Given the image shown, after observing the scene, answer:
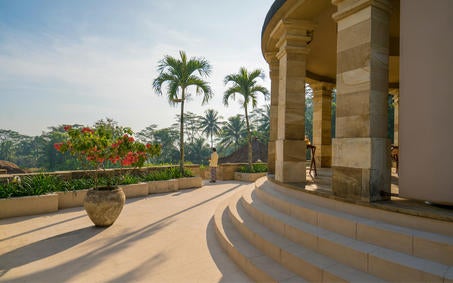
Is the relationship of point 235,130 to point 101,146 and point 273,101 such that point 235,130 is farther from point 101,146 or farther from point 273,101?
point 101,146

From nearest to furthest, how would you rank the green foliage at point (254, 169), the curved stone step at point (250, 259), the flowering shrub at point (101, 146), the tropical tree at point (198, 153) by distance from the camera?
the curved stone step at point (250, 259) < the flowering shrub at point (101, 146) < the green foliage at point (254, 169) < the tropical tree at point (198, 153)

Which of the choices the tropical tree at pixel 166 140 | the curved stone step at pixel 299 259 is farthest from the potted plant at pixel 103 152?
the tropical tree at pixel 166 140

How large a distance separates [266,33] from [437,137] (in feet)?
18.9

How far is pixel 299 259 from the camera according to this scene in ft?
10.6

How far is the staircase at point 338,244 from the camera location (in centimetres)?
264

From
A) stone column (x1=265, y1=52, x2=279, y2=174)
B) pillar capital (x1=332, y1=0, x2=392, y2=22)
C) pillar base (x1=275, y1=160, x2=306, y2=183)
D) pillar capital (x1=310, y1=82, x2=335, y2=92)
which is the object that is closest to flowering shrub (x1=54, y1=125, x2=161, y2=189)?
pillar base (x1=275, y1=160, x2=306, y2=183)

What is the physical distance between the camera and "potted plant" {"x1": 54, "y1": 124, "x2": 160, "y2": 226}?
5.64 meters

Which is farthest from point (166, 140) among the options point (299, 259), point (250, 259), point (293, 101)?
point (299, 259)

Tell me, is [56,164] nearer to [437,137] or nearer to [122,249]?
[122,249]

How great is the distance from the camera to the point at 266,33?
306 inches

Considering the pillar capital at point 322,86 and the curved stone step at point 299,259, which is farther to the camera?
the pillar capital at point 322,86

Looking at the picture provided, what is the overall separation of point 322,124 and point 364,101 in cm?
780

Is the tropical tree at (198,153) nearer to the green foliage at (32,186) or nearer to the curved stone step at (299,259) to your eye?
the green foliage at (32,186)

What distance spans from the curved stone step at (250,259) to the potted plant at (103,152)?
106 inches
